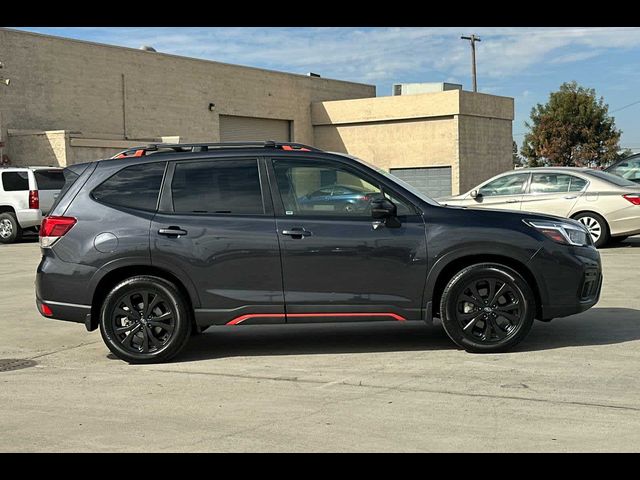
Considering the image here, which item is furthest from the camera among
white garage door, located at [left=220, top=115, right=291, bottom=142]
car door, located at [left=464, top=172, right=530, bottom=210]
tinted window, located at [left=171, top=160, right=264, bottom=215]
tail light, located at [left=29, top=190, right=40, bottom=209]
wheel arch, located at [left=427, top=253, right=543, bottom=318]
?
white garage door, located at [left=220, top=115, right=291, bottom=142]

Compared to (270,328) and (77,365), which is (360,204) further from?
(77,365)

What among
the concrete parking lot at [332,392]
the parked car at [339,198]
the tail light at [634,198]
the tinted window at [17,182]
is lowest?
the concrete parking lot at [332,392]

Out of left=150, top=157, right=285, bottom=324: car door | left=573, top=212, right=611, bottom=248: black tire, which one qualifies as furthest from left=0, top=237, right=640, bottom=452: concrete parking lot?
left=573, top=212, right=611, bottom=248: black tire

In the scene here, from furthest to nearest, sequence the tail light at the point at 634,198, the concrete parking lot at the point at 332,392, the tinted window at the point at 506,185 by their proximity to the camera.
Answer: the tinted window at the point at 506,185 → the tail light at the point at 634,198 → the concrete parking lot at the point at 332,392

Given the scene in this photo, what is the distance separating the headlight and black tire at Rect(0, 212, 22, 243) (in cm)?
1697

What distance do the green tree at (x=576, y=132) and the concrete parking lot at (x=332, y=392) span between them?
44.4 metres

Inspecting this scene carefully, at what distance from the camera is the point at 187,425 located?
5516 mm

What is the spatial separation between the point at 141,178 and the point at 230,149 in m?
0.82

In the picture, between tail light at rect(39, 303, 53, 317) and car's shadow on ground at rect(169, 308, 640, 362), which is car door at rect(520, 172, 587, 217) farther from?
tail light at rect(39, 303, 53, 317)

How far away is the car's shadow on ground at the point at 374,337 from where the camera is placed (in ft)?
25.5

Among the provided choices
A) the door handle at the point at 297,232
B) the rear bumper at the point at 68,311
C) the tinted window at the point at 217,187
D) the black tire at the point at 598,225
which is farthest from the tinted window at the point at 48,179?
the door handle at the point at 297,232

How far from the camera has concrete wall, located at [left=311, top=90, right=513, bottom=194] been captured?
3938 centimetres

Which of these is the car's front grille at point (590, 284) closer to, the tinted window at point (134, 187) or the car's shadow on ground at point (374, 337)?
the car's shadow on ground at point (374, 337)
